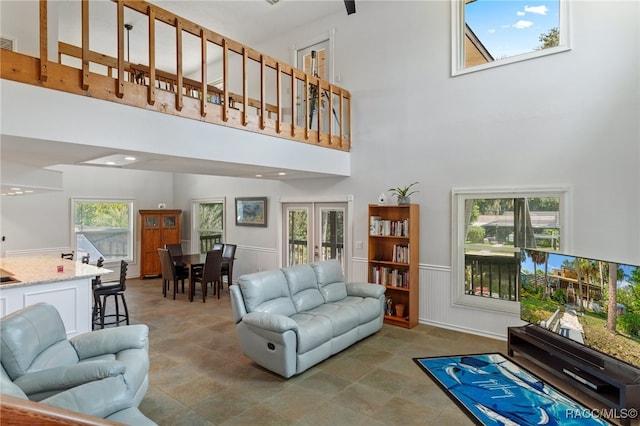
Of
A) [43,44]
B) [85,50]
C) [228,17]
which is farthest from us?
[228,17]

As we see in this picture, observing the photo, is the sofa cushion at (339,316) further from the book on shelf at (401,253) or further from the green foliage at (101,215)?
the green foliage at (101,215)

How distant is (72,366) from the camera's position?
7.21ft

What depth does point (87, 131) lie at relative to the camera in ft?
9.52

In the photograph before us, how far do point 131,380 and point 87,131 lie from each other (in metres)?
2.02

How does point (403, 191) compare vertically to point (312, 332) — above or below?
above

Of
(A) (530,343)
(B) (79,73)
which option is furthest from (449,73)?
(B) (79,73)

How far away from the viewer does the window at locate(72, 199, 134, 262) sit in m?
8.06

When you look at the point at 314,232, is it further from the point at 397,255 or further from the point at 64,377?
the point at 64,377

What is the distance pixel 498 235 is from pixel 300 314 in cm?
285

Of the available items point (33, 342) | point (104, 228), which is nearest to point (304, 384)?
point (33, 342)

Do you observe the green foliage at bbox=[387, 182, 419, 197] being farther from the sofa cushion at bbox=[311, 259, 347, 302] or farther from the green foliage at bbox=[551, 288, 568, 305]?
the green foliage at bbox=[551, 288, 568, 305]

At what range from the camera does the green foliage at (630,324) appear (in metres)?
2.88

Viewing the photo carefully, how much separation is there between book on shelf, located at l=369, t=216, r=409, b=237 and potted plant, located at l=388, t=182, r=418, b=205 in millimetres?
295

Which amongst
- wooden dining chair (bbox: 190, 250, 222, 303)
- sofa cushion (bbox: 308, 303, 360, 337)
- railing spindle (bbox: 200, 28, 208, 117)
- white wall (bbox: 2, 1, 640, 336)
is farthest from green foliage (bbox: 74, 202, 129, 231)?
sofa cushion (bbox: 308, 303, 360, 337)
